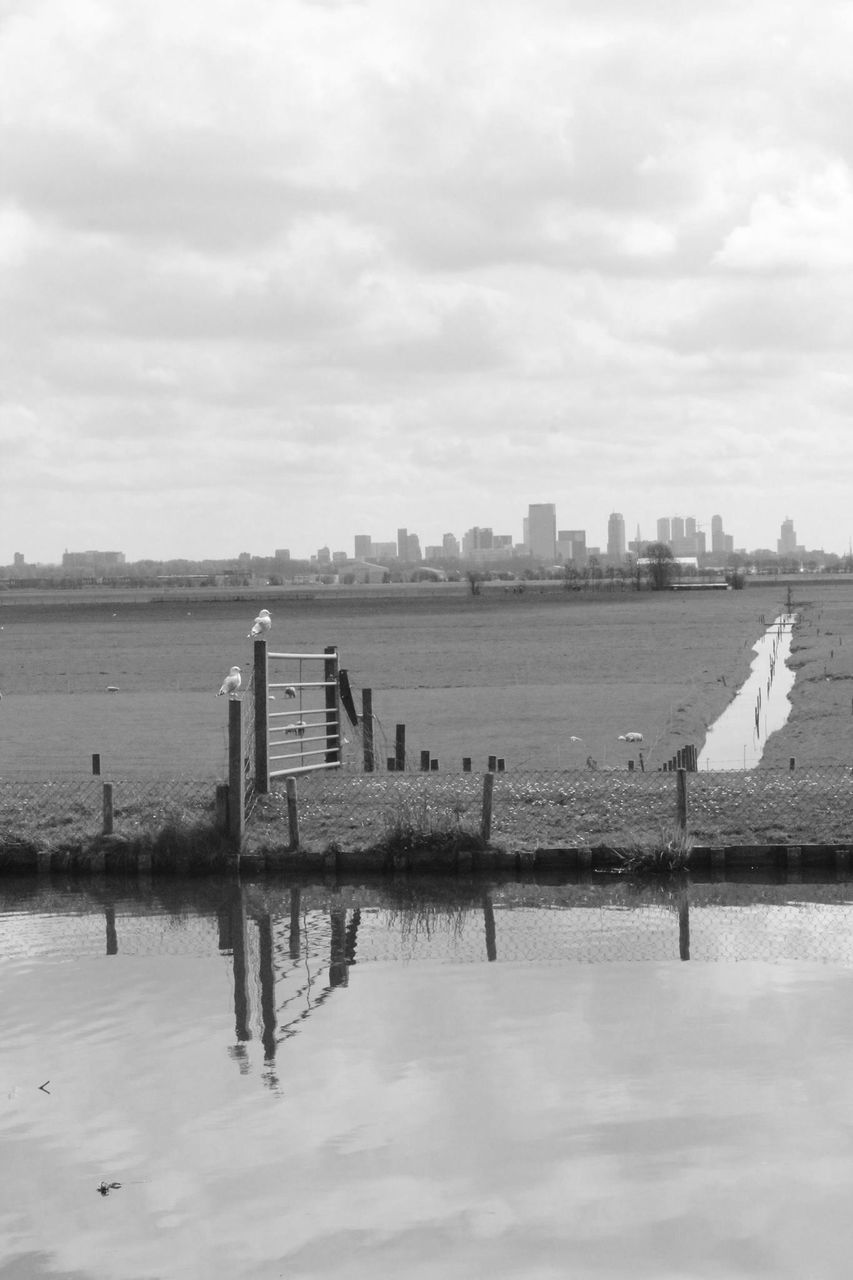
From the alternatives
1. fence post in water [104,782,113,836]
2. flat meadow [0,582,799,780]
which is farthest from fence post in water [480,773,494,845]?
flat meadow [0,582,799,780]

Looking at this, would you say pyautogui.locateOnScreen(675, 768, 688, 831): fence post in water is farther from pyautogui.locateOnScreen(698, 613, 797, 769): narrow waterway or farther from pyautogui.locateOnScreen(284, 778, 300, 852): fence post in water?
pyautogui.locateOnScreen(698, 613, 797, 769): narrow waterway

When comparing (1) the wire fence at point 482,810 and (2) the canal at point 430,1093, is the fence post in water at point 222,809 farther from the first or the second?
(2) the canal at point 430,1093

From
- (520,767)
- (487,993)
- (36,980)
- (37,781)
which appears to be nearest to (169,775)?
(37,781)

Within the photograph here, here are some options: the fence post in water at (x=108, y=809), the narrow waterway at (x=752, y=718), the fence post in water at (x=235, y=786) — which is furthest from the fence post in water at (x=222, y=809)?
the narrow waterway at (x=752, y=718)

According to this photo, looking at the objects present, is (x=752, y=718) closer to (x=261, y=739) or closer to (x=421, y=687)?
(x=421, y=687)

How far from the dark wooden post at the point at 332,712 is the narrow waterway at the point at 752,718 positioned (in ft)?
29.2

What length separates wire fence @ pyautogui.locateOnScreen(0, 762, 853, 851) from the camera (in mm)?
22094

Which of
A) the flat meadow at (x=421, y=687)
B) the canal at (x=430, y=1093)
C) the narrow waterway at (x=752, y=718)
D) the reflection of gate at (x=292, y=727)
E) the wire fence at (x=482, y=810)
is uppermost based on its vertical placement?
the reflection of gate at (x=292, y=727)

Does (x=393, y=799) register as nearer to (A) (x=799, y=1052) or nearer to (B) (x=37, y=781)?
(B) (x=37, y=781)

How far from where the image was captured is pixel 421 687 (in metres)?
59.0

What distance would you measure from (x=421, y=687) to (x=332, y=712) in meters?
30.0

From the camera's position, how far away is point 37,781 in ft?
88.7

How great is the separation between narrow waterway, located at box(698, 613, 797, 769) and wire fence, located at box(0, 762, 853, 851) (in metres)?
8.25

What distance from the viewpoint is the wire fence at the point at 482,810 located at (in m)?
22.1
